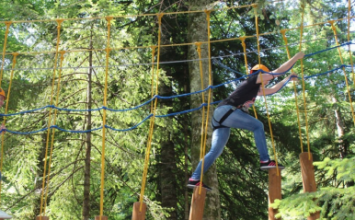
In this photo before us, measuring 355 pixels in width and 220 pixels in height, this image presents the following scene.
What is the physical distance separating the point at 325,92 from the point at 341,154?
201 centimetres

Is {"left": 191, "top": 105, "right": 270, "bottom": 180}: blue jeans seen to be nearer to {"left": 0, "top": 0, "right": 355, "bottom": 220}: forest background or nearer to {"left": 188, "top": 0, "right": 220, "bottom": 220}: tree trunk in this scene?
{"left": 0, "top": 0, "right": 355, "bottom": 220}: forest background

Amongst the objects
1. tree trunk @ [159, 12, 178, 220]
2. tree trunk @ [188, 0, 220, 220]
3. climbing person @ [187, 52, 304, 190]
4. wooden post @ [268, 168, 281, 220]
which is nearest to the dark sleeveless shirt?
climbing person @ [187, 52, 304, 190]

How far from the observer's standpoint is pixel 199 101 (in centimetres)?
634

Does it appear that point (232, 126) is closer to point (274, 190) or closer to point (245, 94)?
point (245, 94)

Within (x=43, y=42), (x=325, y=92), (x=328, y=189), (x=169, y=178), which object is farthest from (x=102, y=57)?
(x=325, y=92)

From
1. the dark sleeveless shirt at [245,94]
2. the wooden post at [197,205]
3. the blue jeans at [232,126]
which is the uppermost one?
the dark sleeveless shirt at [245,94]

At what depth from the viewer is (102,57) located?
6.61m

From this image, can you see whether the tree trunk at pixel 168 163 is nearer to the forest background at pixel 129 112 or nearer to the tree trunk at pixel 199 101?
the forest background at pixel 129 112

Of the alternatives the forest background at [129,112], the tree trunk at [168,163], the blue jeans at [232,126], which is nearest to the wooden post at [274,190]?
the blue jeans at [232,126]

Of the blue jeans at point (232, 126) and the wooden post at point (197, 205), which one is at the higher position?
the blue jeans at point (232, 126)

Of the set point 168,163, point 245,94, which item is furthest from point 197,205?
point 168,163

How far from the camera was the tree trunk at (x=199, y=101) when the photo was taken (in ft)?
19.0

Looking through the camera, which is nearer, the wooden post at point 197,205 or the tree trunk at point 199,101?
the wooden post at point 197,205

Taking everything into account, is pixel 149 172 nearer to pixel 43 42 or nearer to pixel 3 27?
pixel 43 42
